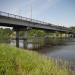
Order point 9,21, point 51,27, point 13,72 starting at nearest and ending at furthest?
point 13,72
point 9,21
point 51,27

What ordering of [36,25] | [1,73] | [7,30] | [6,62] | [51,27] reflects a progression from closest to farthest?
[1,73] < [6,62] < [36,25] < [51,27] < [7,30]

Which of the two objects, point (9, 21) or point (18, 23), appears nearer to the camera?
point (9, 21)

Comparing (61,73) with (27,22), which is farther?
(27,22)

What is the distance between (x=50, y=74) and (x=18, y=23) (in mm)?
47553

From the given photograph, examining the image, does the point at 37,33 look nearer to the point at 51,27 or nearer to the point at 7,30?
the point at 7,30

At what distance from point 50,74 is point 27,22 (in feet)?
177

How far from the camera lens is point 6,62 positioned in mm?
11828

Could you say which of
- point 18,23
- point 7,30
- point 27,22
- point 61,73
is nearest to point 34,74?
point 61,73

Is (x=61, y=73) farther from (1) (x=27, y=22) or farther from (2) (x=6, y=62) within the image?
(1) (x=27, y=22)

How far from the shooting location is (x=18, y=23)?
187ft

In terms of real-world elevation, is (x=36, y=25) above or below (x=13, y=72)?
above

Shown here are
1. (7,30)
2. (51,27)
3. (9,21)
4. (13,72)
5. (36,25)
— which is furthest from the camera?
(7,30)

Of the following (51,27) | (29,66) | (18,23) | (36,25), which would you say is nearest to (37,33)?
(51,27)

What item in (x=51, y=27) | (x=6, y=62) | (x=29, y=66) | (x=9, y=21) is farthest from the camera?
(x=51, y=27)
